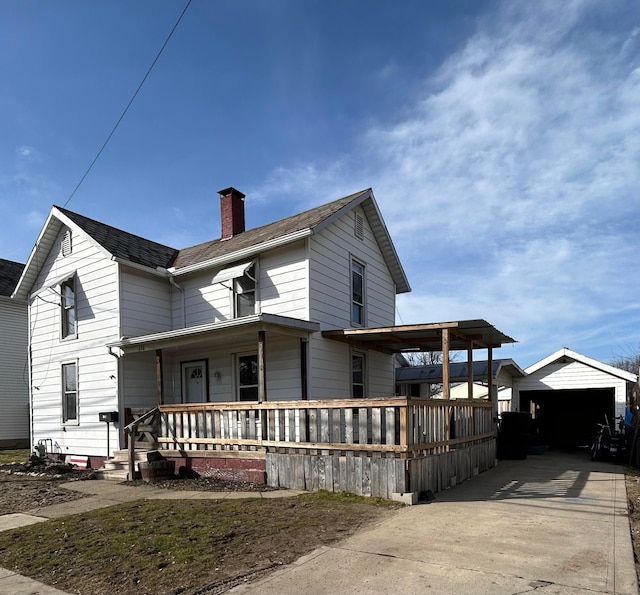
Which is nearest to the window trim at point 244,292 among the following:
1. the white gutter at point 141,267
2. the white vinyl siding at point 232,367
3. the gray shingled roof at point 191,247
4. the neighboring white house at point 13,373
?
the gray shingled roof at point 191,247

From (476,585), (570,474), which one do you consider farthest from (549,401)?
(476,585)

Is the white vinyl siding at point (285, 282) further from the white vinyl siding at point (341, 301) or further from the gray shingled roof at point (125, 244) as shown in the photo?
the gray shingled roof at point (125, 244)

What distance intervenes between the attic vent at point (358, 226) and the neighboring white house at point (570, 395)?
8628 mm

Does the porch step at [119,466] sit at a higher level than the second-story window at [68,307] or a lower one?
lower

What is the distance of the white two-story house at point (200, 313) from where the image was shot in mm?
12172

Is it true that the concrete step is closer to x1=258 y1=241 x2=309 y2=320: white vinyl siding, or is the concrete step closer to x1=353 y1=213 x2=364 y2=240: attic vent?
x1=258 y1=241 x2=309 y2=320: white vinyl siding

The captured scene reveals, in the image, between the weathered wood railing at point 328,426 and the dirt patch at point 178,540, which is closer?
the dirt patch at point 178,540

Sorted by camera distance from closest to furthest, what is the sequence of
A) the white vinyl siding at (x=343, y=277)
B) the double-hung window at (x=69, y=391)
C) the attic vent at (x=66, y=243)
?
the white vinyl siding at (x=343, y=277) < the double-hung window at (x=69, y=391) < the attic vent at (x=66, y=243)

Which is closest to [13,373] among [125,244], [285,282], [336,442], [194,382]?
[125,244]

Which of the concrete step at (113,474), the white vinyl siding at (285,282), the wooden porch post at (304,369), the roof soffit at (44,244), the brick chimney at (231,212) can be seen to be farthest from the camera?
the brick chimney at (231,212)

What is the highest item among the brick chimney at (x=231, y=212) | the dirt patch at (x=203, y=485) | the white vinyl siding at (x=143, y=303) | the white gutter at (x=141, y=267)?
the brick chimney at (x=231, y=212)

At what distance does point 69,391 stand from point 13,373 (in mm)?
8067

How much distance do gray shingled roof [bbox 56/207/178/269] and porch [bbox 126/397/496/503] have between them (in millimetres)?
4422

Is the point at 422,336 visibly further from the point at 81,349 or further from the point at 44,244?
the point at 44,244
